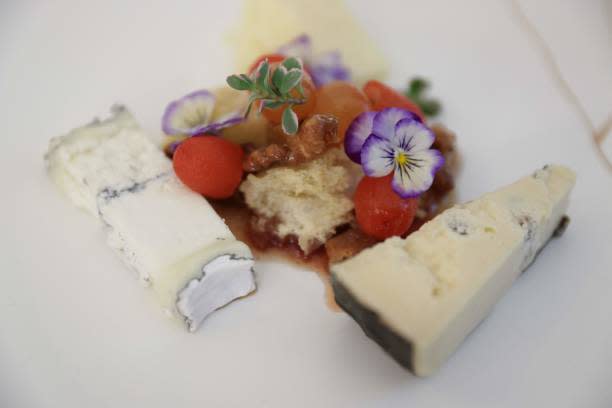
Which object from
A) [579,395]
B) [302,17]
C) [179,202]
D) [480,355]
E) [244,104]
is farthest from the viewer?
[302,17]

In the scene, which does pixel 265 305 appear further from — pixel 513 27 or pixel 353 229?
pixel 513 27

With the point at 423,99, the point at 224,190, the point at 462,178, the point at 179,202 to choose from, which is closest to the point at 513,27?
the point at 423,99

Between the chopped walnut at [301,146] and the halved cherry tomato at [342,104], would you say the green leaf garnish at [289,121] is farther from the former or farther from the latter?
the halved cherry tomato at [342,104]

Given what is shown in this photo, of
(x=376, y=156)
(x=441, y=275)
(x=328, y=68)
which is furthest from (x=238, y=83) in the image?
(x=441, y=275)

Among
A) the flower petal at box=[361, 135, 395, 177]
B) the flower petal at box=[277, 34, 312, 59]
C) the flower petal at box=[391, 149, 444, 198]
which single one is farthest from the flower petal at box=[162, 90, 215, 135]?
the flower petal at box=[391, 149, 444, 198]

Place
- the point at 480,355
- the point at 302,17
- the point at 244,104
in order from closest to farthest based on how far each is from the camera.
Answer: the point at 480,355, the point at 244,104, the point at 302,17

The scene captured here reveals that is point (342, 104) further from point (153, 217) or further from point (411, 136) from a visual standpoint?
point (153, 217)
